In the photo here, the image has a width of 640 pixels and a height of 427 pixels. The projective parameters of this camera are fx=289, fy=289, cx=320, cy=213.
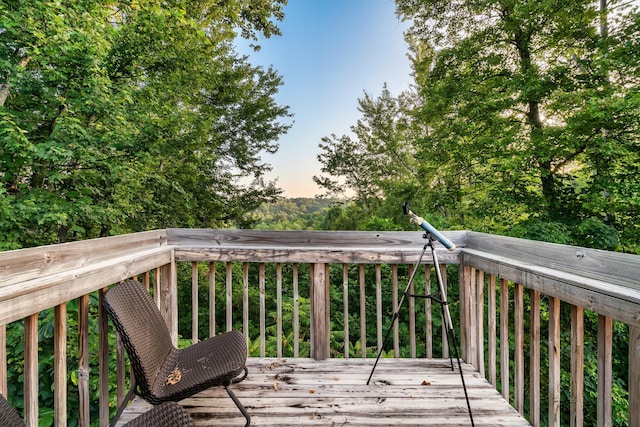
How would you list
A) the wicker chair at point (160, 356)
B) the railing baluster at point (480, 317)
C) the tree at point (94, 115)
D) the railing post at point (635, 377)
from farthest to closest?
the tree at point (94, 115) < the railing baluster at point (480, 317) < the wicker chair at point (160, 356) < the railing post at point (635, 377)

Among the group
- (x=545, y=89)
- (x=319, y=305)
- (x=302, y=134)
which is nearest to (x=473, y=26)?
(x=545, y=89)

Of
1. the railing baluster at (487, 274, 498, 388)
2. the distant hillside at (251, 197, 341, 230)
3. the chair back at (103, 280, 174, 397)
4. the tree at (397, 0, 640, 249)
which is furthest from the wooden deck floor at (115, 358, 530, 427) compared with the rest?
the distant hillside at (251, 197, 341, 230)

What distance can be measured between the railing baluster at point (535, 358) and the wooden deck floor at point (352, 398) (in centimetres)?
12

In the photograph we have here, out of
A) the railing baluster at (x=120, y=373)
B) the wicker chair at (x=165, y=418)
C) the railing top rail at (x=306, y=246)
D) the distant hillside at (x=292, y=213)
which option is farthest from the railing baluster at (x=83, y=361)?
the distant hillside at (x=292, y=213)

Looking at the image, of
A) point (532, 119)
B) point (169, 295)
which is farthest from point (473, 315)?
point (532, 119)

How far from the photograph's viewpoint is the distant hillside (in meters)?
8.28

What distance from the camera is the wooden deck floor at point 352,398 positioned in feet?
4.88

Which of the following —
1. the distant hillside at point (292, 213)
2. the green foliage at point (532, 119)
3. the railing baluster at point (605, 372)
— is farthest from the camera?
the distant hillside at point (292, 213)

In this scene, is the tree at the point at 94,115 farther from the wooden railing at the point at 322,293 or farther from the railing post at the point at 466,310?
the railing post at the point at 466,310

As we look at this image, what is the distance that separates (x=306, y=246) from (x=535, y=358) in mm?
1448

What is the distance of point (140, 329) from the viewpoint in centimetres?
141

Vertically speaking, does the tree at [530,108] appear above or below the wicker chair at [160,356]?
above

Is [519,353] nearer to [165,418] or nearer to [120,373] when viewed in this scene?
[165,418]

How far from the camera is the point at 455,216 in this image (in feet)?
21.2
